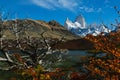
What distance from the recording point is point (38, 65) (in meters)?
33.2

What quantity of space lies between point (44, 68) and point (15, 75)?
2752 cm

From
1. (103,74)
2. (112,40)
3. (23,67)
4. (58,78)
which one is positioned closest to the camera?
(23,67)

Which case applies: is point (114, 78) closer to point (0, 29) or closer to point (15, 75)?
point (0, 29)

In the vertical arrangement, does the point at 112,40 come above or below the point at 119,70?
above

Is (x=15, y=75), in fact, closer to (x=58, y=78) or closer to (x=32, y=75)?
(x=58, y=78)

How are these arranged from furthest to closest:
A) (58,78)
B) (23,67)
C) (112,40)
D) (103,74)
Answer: (112,40)
(58,78)
(103,74)
(23,67)

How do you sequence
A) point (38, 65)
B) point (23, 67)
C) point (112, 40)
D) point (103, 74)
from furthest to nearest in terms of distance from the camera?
point (112, 40)
point (103, 74)
point (38, 65)
point (23, 67)

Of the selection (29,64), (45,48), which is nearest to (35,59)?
(29,64)

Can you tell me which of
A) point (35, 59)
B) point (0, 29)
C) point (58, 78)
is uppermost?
point (0, 29)

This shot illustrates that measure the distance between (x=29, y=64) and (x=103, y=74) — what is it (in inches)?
371

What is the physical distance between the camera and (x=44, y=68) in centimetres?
3450

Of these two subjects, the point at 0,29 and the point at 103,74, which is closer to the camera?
the point at 0,29

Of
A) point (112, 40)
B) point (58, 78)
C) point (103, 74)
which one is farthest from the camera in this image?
point (112, 40)

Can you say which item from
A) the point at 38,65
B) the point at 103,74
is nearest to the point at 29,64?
the point at 38,65
